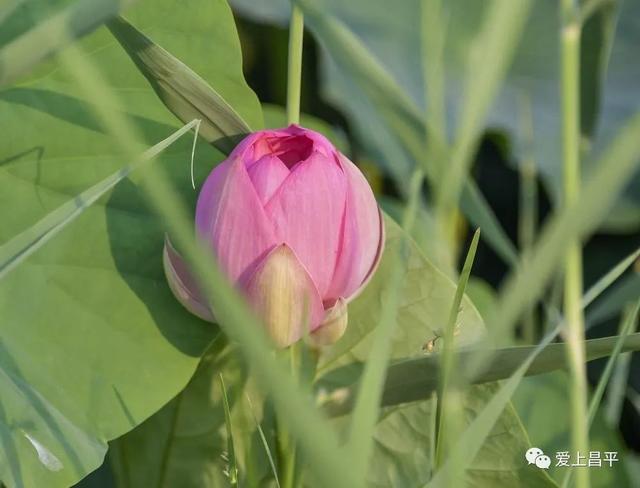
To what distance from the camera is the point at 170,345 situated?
529 mm

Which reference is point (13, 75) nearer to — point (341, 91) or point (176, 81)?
point (176, 81)

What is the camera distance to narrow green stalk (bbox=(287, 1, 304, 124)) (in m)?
0.46

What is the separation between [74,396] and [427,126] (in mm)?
281

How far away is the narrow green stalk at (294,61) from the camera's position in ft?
1.49

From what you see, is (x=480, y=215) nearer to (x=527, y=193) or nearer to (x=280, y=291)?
(x=280, y=291)

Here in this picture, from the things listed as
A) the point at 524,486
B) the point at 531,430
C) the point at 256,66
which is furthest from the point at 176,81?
the point at 256,66

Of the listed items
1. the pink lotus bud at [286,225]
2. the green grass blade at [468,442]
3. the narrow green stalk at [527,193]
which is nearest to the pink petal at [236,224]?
the pink lotus bud at [286,225]

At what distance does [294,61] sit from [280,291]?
111 mm

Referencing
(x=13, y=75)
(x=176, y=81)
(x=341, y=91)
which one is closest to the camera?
(x=13, y=75)

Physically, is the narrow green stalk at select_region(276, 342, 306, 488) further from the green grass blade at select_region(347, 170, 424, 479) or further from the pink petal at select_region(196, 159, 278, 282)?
the green grass blade at select_region(347, 170, 424, 479)

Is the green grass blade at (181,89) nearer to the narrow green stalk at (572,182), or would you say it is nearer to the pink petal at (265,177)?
the pink petal at (265,177)

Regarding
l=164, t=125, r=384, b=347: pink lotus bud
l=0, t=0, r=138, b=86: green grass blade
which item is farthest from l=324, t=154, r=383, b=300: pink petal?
l=0, t=0, r=138, b=86: green grass blade

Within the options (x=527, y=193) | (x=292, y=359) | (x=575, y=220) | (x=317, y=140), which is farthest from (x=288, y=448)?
(x=527, y=193)

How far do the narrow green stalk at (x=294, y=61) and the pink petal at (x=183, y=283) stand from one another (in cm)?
9
